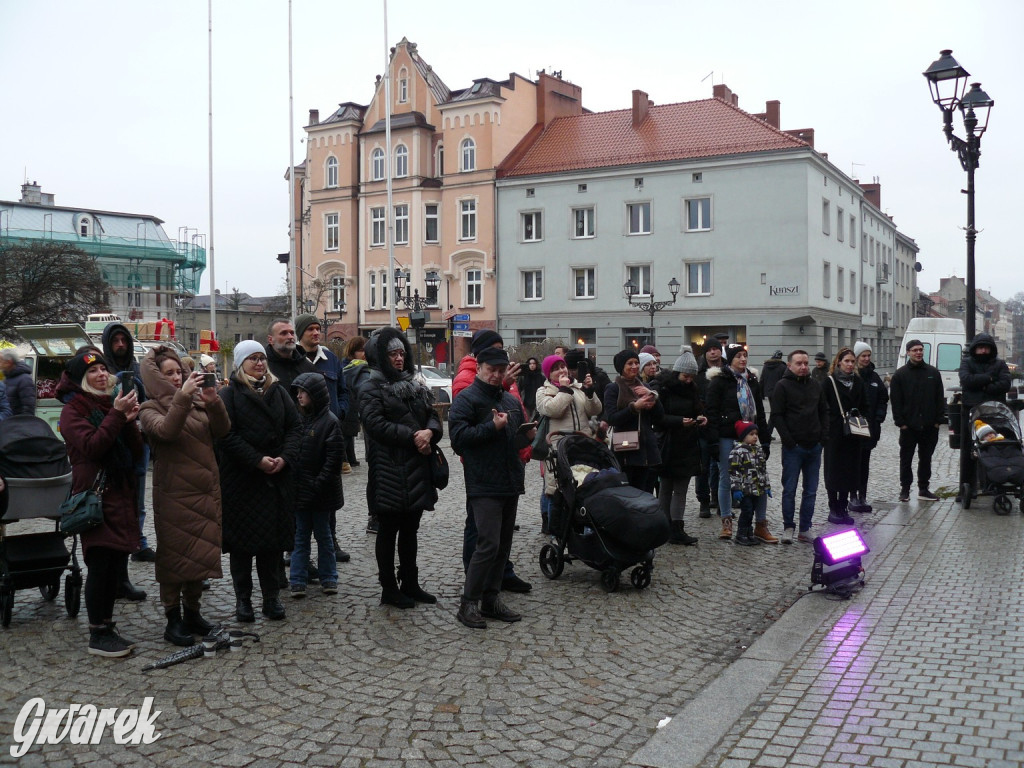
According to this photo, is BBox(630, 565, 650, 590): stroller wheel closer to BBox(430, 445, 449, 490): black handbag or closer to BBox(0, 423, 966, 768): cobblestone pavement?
BBox(0, 423, 966, 768): cobblestone pavement

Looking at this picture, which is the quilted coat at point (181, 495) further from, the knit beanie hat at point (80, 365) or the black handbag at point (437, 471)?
the black handbag at point (437, 471)

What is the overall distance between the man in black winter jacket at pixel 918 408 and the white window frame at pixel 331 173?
44423mm

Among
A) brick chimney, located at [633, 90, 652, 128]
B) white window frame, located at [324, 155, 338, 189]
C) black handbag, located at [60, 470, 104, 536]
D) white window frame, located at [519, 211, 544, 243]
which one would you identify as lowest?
black handbag, located at [60, 470, 104, 536]

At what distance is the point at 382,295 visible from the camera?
50.8 m

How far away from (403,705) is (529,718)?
2.19 feet

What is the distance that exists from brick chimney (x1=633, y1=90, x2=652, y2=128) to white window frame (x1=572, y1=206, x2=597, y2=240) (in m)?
4.91

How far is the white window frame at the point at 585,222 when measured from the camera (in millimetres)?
46219

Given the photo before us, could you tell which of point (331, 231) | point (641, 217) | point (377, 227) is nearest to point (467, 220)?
point (377, 227)

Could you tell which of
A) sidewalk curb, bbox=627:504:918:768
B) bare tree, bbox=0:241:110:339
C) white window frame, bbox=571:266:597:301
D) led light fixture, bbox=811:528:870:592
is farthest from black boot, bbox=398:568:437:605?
white window frame, bbox=571:266:597:301

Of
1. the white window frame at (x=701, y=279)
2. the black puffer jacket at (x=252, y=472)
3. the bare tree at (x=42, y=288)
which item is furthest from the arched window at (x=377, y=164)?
the black puffer jacket at (x=252, y=472)

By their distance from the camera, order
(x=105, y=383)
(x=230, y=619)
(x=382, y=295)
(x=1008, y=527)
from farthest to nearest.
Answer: (x=382, y=295), (x=1008, y=527), (x=230, y=619), (x=105, y=383)

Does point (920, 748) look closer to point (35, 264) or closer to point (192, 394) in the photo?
point (192, 394)

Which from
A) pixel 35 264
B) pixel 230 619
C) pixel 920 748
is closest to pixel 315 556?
pixel 230 619

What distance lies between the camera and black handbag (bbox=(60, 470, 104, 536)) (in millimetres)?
5637
